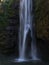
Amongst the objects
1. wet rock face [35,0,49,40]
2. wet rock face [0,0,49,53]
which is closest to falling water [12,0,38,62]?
wet rock face [0,0,49,53]

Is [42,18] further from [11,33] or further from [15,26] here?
[11,33]

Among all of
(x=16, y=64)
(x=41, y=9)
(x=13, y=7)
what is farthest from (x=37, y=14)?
(x=16, y=64)

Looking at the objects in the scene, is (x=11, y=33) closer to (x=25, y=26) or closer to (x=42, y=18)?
(x=25, y=26)

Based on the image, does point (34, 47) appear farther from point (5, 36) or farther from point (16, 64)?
point (16, 64)

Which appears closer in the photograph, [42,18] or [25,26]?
[42,18]

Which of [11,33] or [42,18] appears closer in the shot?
[42,18]

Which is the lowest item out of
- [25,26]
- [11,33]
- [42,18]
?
[11,33]

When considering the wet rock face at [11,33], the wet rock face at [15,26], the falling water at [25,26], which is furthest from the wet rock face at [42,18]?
the wet rock face at [11,33]

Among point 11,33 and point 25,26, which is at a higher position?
point 25,26

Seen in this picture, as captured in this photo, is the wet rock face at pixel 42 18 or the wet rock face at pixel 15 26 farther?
the wet rock face at pixel 15 26

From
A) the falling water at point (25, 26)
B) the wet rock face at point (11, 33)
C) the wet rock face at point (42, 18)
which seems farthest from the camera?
the wet rock face at point (11, 33)

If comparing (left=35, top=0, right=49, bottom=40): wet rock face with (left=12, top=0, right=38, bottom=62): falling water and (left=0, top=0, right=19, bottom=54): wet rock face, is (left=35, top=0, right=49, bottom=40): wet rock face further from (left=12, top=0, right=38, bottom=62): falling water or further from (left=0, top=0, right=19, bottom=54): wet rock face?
(left=0, top=0, right=19, bottom=54): wet rock face

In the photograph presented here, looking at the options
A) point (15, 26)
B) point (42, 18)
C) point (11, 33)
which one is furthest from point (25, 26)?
point (42, 18)

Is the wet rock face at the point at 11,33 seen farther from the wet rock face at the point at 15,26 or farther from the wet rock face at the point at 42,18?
the wet rock face at the point at 42,18
